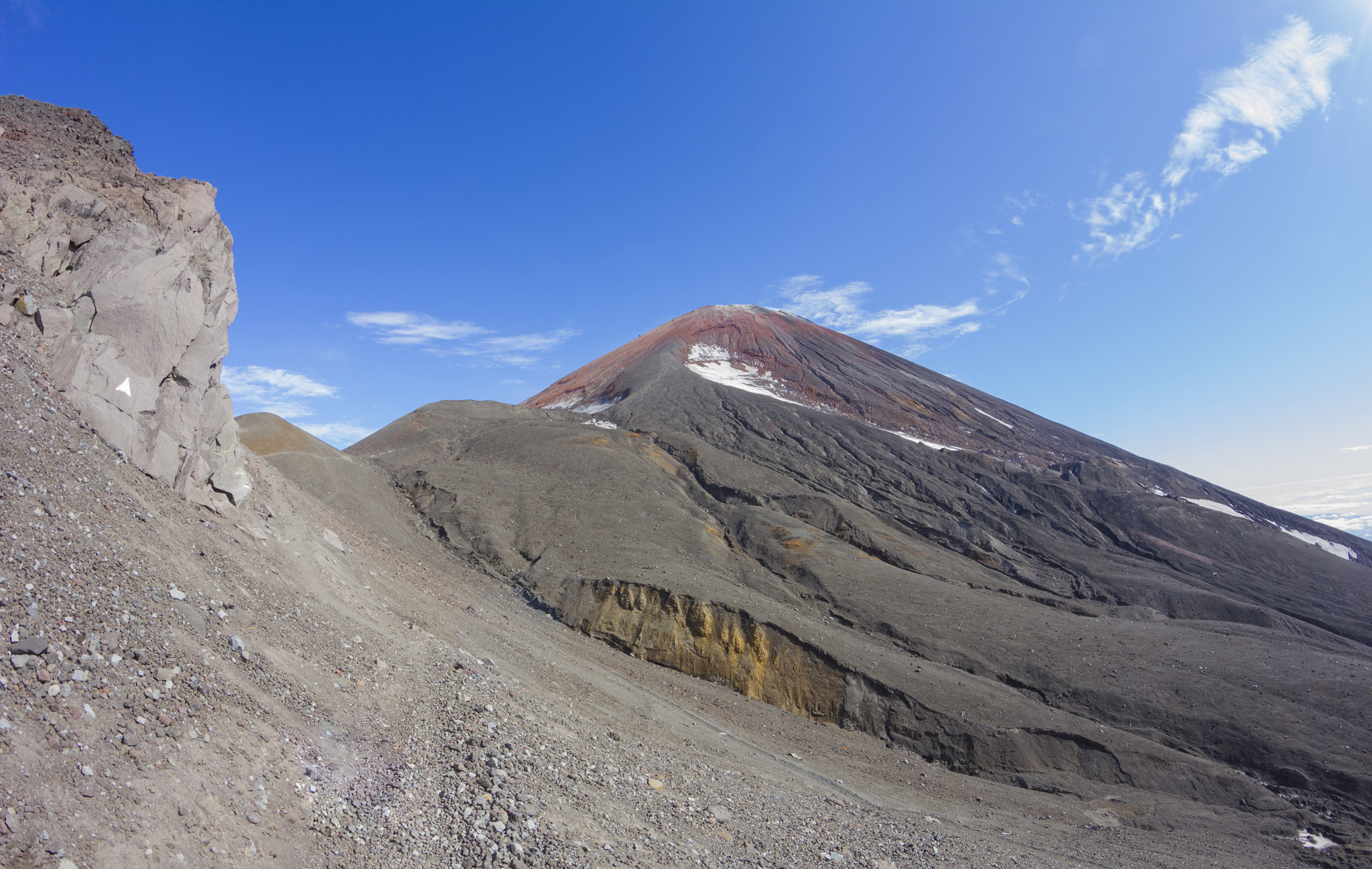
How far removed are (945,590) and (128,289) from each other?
21.8 meters

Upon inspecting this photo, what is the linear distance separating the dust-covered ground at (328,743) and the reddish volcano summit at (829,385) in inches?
1253

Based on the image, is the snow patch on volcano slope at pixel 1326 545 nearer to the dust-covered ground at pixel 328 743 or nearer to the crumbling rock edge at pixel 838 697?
the crumbling rock edge at pixel 838 697

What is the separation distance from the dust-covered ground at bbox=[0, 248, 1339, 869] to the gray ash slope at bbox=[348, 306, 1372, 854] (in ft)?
6.02

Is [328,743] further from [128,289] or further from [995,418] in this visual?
[995,418]

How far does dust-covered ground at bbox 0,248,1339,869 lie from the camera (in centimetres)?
481

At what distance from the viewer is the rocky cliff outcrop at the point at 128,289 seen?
8.41 m

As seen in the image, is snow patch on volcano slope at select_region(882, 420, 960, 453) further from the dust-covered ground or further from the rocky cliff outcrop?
the rocky cliff outcrop

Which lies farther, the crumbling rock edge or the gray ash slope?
the gray ash slope

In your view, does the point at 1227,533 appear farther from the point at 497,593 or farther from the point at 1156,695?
the point at 497,593

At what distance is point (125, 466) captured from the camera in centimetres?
810

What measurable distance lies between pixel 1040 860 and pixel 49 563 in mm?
13792

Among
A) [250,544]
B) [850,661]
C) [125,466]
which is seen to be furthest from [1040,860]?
[125,466]

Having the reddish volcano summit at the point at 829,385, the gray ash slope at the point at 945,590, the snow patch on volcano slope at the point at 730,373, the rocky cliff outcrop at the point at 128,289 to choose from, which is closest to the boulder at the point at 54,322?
the rocky cliff outcrop at the point at 128,289

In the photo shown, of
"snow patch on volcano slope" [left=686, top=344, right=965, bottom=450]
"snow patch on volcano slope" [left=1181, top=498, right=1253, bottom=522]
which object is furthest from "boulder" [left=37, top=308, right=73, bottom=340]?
"snow patch on volcano slope" [left=1181, top=498, right=1253, bottom=522]
